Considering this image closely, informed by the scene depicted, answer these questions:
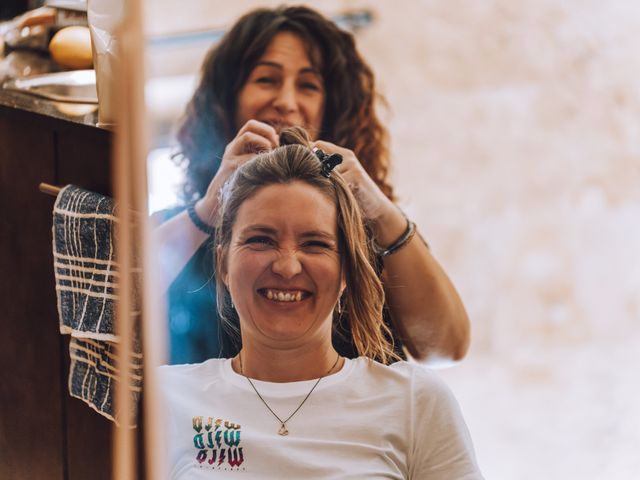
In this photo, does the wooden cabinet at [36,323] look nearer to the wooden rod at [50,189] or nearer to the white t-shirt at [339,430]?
the wooden rod at [50,189]

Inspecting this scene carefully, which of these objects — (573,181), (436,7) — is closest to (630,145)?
(573,181)

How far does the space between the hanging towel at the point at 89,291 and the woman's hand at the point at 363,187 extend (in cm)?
33

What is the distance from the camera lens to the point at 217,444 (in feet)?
2.85

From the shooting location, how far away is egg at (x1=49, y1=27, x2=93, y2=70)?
3.75ft

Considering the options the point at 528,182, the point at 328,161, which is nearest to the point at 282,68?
the point at 328,161

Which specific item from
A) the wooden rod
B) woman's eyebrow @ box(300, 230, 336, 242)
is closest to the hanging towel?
the wooden rod

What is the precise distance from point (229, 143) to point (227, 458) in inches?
16.7

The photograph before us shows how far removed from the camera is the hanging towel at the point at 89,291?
95cm

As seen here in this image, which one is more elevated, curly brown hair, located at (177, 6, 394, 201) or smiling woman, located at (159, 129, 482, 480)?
curly brown hair, located at (177, 6, 394, 201)

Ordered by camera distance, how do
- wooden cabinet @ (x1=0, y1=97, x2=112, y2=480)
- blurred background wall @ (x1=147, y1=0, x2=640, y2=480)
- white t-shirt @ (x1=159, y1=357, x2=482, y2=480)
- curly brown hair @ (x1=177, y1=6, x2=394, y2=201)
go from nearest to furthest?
1. white t-shirt @ (x1=159, y1=357, x2=482, y2=480)
2. curly brown hair @ (x1=177, y1=6, x2=394, y2=201)
3. wooden cabinet @ (x1=0, y1=97, x2=112, y2=480)
4. blurred background wall @ (x1=147, y1=0, x2=640, y2=480)

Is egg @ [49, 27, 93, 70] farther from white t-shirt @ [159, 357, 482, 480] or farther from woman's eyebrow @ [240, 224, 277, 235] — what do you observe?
white t-shirt @ [159, 357, 482, 480]

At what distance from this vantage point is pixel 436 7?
4.31 feet

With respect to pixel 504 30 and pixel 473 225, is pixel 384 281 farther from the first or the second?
pixel 504 30

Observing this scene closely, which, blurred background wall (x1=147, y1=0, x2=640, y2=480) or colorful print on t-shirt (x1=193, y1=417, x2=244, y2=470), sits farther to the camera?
blurred background wall (x1=147, y1=0, x2=640, y2=480)
